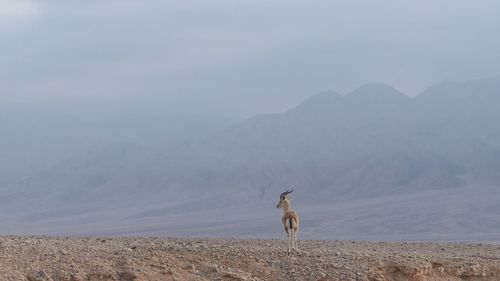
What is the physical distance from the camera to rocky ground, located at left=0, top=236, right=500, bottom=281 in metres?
15.4

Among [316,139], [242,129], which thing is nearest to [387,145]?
[316,139]

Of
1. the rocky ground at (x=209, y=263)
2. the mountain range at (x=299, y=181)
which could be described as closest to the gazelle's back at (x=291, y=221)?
the rocky ground at (x=209, y=263)

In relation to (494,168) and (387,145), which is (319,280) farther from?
(387,145)

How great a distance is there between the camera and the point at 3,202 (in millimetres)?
130000

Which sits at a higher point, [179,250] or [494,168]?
[494,168]

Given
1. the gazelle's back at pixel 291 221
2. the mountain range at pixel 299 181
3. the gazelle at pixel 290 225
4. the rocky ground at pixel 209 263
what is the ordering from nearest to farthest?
the rocky ground at pixel 209 263
the gazelle at pixel 290 225
the gazelle's back at pixel 291 221
the mountain range at pixel 299 181

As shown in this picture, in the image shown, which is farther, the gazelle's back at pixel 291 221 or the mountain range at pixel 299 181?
the mountain range at pixel 299 181

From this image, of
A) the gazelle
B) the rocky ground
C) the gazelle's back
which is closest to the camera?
the rocky ground

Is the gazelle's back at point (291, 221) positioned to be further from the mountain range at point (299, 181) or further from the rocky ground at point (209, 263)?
the mountain range at point (299, 181)

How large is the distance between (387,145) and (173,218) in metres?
56.0

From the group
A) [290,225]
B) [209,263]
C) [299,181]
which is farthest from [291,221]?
[299,181]

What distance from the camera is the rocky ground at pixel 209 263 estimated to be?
15445mm

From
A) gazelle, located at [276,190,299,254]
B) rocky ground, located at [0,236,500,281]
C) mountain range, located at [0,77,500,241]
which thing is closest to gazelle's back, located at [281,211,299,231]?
gazelle, located at [276,190,299,254]

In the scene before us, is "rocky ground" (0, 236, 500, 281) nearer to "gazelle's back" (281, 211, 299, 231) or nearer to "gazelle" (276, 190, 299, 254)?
"gazelle" (276, 190, 299, 254)
